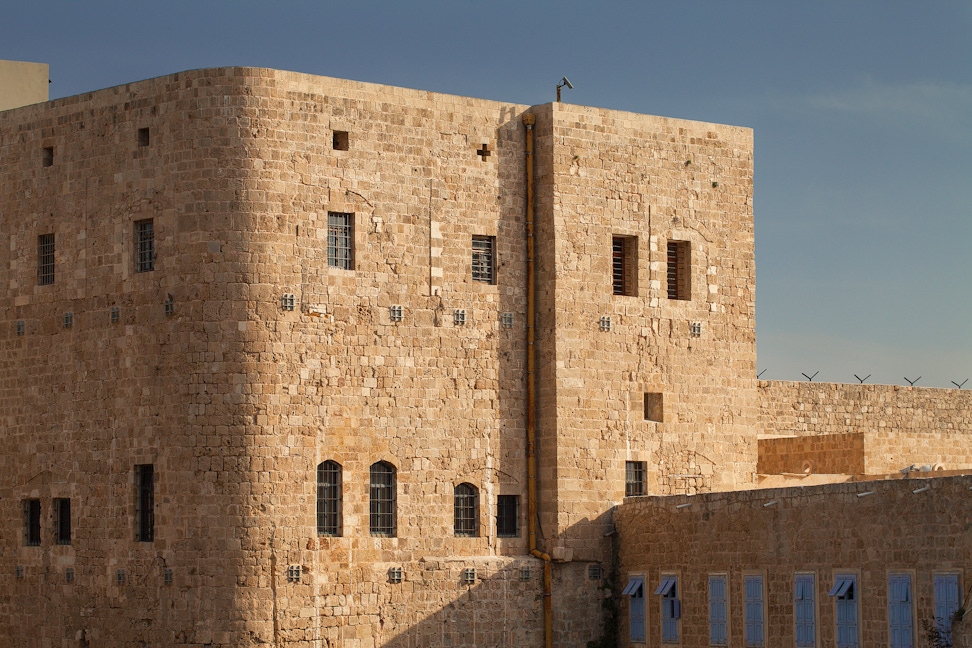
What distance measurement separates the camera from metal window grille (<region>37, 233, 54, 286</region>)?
3438cm

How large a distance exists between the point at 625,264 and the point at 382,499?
673 centimetres

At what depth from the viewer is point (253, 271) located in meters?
32.2

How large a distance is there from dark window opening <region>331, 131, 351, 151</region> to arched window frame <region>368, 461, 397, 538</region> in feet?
18.5

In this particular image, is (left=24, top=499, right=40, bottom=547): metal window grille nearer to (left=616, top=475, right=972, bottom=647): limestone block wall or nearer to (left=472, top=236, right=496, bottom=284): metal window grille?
(left=472, top=236, right=496, bottom=284): metal window grille

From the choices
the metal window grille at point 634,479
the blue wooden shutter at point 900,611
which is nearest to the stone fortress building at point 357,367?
the metal window grille at point 634,479

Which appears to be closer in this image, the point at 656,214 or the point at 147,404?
the point at 147,404

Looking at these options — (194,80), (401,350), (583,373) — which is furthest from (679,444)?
(194,80)

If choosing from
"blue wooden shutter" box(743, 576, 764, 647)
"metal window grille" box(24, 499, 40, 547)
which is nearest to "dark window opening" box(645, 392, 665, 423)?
"blue wooden shutter" box(743, 576, 764, 647)

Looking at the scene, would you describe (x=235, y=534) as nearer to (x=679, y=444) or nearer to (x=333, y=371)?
(x=333, y=371)

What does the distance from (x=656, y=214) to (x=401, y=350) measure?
592 cm

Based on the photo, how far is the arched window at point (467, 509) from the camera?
1340 inches

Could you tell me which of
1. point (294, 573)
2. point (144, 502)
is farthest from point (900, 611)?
point (144, 502)

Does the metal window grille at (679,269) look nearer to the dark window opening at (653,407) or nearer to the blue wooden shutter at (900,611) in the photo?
the dark window opening at (653,407)

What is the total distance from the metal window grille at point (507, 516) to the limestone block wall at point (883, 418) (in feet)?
25.0
